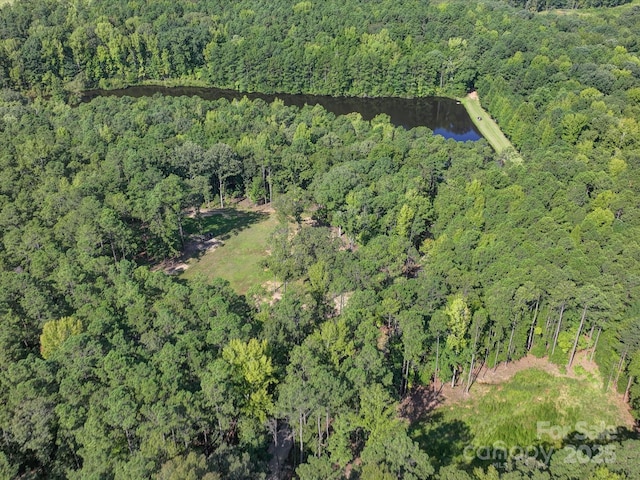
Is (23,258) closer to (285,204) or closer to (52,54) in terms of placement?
(285,204)

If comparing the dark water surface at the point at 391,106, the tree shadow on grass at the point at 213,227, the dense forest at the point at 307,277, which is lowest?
the tree shadow on grass at the point at 213,227

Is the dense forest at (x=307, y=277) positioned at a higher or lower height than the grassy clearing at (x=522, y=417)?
higher

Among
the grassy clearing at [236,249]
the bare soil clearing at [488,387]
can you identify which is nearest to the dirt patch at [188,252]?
the grassy clearing at [236,249]

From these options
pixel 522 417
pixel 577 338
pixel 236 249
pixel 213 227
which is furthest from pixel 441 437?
pixel 213 227

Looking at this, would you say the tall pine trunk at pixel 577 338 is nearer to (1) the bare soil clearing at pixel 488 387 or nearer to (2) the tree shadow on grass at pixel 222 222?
(1) the bare soil clearing at pixel 488 387

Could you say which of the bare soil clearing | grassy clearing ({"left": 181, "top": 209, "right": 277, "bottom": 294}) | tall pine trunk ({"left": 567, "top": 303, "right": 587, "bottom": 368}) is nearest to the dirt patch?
grassy clearing ({"left": 181, "top": 209, "right": 277, "bottom": 294})

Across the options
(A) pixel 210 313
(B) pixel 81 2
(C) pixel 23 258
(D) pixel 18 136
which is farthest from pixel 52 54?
(A) pixel 210 313
